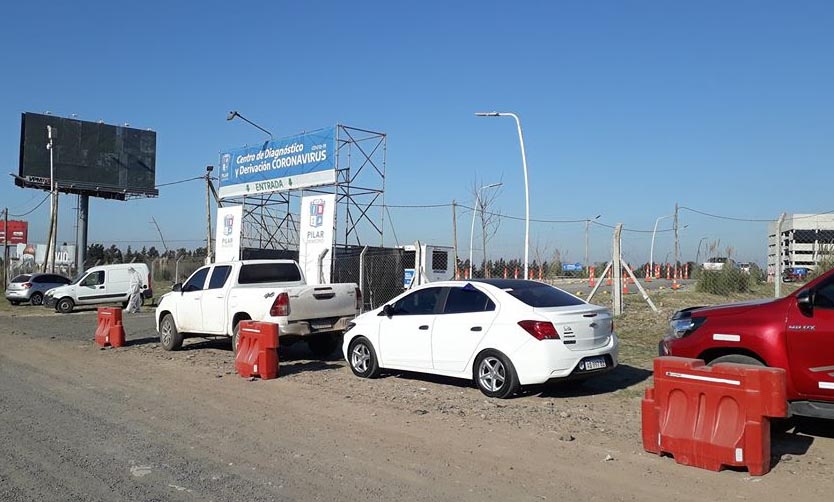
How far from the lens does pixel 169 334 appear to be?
15.0 metres

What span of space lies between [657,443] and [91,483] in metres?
4.88

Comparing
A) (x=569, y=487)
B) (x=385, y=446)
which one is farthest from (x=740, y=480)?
(x=385, y=446)

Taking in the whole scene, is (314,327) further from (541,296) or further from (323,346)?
(541,296)

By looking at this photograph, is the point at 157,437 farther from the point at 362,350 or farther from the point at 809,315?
the point at 809,315

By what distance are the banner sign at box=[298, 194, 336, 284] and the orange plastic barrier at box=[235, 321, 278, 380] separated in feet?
28.4

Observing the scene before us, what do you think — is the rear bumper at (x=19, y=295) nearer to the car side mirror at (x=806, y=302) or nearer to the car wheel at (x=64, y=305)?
the car wheel at (x=64, y=305)

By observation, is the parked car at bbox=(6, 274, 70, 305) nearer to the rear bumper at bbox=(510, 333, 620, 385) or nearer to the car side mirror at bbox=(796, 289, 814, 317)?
the rear bumper at bbox=(510, 333, 620, 385)

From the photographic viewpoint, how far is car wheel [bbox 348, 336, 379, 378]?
11.0m

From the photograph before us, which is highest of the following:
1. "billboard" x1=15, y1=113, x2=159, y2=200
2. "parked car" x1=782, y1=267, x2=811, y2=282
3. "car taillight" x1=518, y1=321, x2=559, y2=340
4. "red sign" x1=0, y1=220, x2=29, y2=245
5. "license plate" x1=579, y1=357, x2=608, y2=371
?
"billboard" x1=15, y1=113, x2=159, y2=200

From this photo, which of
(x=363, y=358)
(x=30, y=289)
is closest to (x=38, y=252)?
(x=30, y=289)

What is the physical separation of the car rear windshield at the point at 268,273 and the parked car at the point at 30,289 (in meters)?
22.3

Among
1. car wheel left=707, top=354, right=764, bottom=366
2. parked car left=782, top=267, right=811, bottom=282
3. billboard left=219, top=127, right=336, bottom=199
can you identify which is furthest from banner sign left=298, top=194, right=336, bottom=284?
car wheel left=707, top=354, right=764, bottom=366

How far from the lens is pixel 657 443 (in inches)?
257

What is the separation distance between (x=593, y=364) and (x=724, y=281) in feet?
51.6
